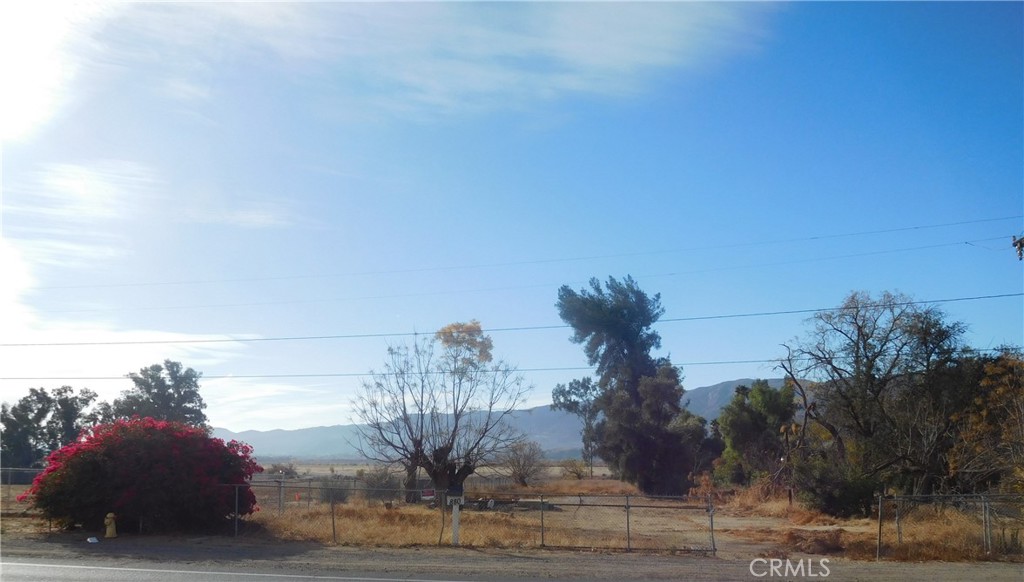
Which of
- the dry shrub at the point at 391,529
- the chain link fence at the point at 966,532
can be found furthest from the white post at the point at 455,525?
the chain link fence at the point at 966,532

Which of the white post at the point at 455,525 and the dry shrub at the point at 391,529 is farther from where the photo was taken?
the dry shrub at the point at 391,529

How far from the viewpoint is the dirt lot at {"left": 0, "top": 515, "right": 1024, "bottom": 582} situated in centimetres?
1582

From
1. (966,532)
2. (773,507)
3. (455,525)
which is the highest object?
(455,525)

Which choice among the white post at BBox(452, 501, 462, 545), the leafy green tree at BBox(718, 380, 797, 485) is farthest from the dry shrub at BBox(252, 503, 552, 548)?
the leafy green tree at BBox(718, 380, 797, 485)

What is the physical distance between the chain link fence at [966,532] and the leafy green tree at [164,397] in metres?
50.2

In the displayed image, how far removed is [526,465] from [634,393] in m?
9.50

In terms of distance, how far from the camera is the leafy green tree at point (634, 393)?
54094 millimetres

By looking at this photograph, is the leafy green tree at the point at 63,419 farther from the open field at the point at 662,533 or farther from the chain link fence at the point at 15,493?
the open field at the point at 662,533

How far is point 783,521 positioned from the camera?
3219cm

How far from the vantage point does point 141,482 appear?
74.6 feet

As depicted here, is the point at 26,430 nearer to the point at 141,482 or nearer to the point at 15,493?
the point at 15,493

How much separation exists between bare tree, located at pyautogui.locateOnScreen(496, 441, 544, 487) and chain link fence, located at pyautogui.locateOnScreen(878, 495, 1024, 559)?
30.5m

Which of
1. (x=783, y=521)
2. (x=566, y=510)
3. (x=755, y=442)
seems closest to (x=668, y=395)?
(x=755, y=442)

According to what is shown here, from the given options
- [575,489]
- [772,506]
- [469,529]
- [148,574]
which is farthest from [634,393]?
[148,574]
